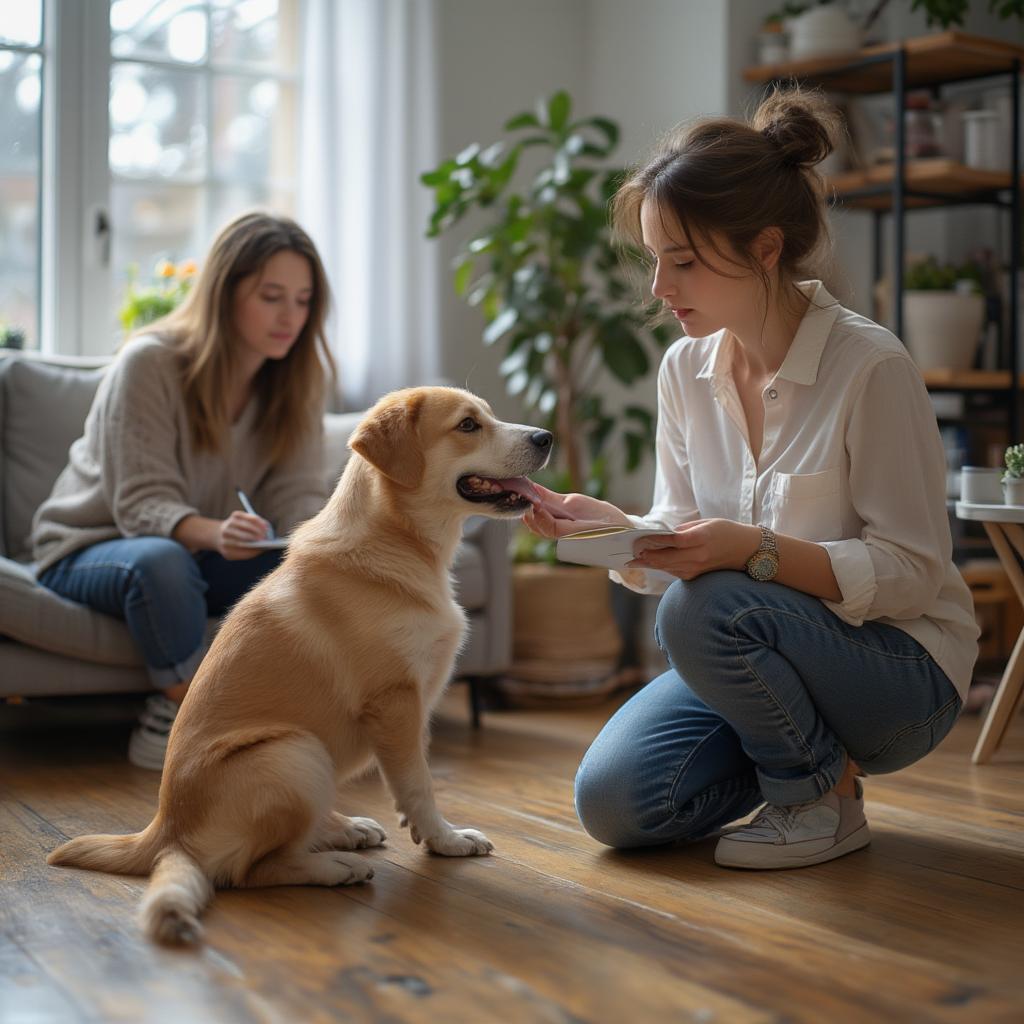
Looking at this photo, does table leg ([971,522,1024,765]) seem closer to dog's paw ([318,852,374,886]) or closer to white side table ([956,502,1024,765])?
white side table ([956,502,1024,765])

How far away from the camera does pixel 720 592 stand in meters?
1.94

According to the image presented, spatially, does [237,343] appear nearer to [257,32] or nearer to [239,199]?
[239,199]

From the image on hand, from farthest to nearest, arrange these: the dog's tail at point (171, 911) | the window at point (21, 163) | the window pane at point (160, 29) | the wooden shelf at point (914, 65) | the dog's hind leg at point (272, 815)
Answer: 1. the window pane at point (160, 29)
2. the window at point (21, 163)
3. the wooden shelf at point (914, 65)
4. the dog's hind leg at point (272, 815)
5. the dog's tail at point (171, 911)

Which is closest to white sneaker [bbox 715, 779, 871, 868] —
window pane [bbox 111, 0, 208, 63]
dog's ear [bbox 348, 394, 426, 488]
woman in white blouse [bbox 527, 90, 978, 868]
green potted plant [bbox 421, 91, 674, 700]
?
woman in white blouse [bbox 527, 90, 978, 868]

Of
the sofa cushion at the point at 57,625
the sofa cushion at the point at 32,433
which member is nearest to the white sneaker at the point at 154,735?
the sofa cushion at the point at 57,625

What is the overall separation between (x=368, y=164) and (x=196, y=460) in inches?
65.8

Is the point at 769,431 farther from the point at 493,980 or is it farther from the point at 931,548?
the point at 493,980

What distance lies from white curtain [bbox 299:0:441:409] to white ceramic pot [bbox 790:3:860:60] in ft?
4.10

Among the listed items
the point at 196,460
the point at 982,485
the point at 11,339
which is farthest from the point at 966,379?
the point at 11,339

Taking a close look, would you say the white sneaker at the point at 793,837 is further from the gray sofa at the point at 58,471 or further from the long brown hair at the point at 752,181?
the gray sofa at the point at 58,471

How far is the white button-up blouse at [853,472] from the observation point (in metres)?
1.95

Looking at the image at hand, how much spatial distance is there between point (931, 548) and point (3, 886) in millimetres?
1487

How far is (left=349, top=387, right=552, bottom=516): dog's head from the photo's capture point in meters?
2.07

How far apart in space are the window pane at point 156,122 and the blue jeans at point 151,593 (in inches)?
70.1
